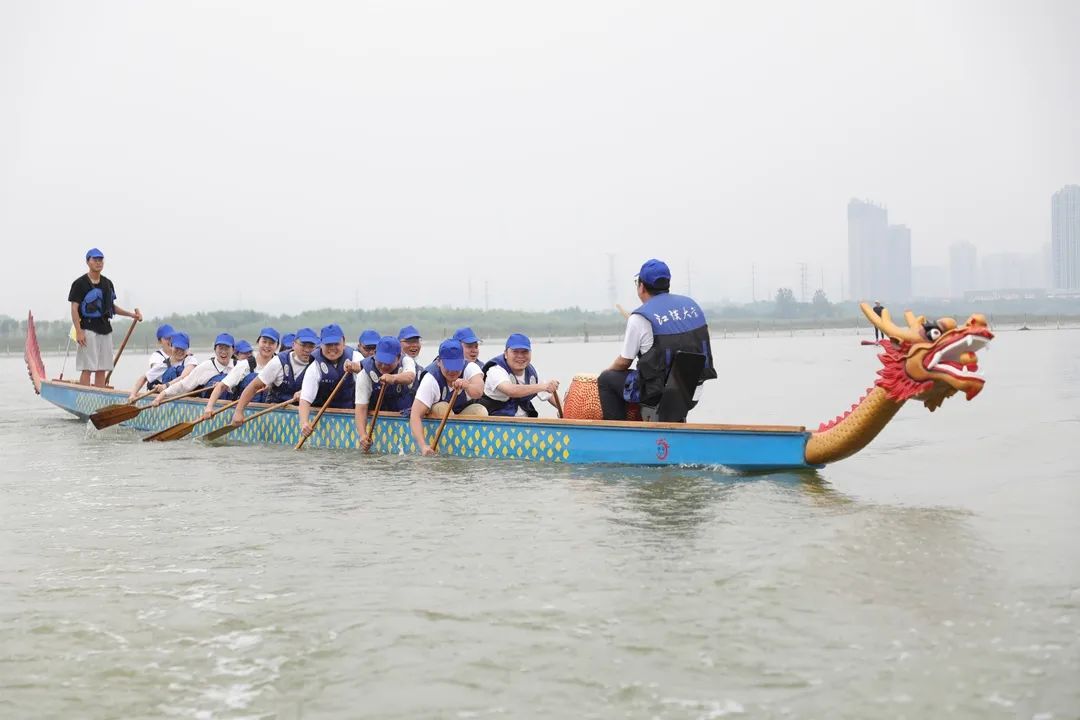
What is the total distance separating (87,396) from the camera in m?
17.5

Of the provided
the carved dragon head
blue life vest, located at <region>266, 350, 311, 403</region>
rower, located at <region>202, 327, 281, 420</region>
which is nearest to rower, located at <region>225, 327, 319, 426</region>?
blue life vest, located at <region>266, 350, 311, 403</region>

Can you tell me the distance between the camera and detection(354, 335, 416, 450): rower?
11398mm

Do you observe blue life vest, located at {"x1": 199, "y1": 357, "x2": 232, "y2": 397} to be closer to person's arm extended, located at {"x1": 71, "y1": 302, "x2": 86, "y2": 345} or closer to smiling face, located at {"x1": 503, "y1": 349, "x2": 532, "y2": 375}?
person's arm extended, located at {"x1": 71, "y1": 302, "x2": 86, "y2": 345}

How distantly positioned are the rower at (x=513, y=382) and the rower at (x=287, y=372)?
2854 mm

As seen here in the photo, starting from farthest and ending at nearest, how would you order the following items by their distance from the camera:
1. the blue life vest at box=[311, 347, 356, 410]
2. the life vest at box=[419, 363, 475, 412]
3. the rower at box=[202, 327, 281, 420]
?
the rower at box=[202, 327, 281, 420] < the blue life vest at box=[311, 347, 356, 410] < the life vest at box=[419, 363, 475, 412]

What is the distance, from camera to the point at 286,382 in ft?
44.0

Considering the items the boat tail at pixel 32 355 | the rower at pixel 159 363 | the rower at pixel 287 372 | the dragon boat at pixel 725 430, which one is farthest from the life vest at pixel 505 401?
the boat tail at pixel 32 355

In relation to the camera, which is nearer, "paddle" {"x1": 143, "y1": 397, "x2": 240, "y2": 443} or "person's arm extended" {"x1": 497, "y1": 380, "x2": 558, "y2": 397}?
"person's arm extended" {"x1": 497, "y1": 380, "x2": 558, "y2": 397}

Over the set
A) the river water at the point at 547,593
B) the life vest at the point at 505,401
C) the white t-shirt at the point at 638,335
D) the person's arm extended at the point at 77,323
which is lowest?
the river water at the point at 547,593

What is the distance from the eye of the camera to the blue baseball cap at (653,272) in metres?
9.69

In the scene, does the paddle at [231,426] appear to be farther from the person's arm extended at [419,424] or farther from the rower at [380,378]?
the person's arm extended at [419,424]

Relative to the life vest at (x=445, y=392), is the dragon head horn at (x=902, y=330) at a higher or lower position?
higher

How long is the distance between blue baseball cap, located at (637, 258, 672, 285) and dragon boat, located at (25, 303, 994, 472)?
4.06ft

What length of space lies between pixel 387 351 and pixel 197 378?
16.8ft
